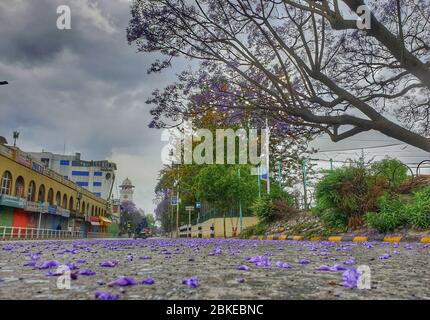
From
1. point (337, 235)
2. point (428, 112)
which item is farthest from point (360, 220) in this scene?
point (428, 112)

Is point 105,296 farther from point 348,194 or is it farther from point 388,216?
point 348,194

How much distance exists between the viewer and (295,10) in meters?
8.27

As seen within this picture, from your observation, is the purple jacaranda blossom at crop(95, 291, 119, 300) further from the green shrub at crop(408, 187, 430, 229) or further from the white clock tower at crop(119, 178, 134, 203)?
the white clock tower at crop(119, 178, 134, 203)

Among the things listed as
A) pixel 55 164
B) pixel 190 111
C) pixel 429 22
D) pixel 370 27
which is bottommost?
pixel 190 111

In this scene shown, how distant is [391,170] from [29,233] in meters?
28.5

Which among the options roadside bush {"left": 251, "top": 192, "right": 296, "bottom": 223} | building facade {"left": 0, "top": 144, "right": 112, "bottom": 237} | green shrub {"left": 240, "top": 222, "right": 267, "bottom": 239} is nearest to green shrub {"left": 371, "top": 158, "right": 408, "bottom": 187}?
roadside bush {"left": 251, "top": 192, "right": 296, "bottom": 223}

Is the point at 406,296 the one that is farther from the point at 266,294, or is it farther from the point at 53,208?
the point at 53,208

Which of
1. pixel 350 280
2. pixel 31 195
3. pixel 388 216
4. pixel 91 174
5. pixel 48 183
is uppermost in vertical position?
pixel 91 174

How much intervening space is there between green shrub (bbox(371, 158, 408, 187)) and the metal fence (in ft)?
67.7

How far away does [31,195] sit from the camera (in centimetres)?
3347

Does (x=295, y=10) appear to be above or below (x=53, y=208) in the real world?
above

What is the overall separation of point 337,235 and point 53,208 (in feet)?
103

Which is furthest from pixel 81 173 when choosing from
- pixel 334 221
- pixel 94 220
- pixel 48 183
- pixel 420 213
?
pixel 420 213

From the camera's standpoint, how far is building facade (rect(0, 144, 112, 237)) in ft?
90.3
